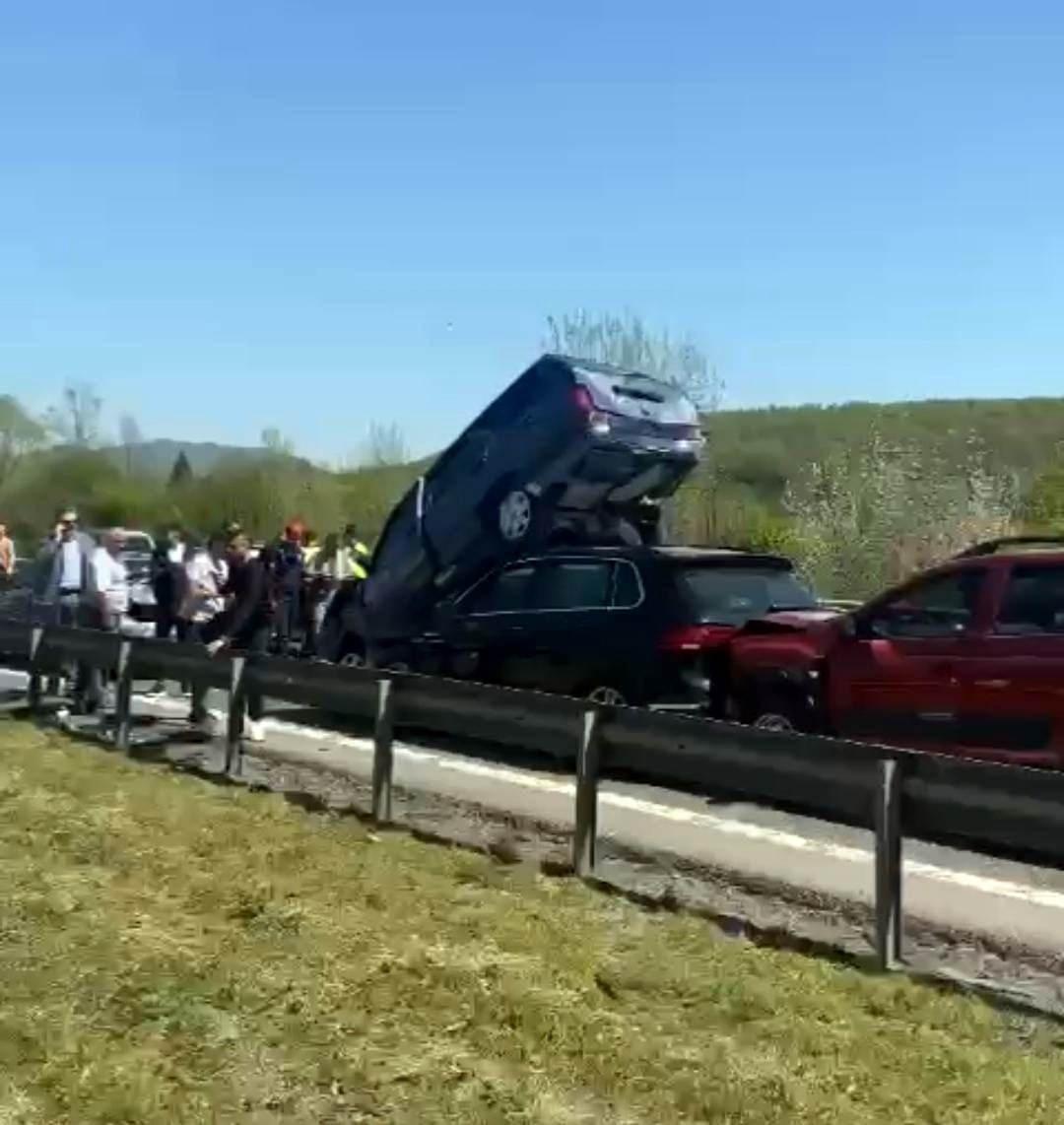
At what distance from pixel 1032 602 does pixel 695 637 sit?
3.10 meters

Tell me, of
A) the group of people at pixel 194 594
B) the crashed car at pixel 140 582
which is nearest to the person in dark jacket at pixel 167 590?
the group of people at pixel 194 594

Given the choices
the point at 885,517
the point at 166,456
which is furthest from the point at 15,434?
the point at 885,517

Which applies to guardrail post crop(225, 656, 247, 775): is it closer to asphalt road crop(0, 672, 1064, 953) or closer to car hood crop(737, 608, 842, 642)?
asphalt road crop(0, 672, 1064, 953)

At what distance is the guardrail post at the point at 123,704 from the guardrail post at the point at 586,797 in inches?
190

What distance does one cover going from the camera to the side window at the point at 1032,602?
10445mm

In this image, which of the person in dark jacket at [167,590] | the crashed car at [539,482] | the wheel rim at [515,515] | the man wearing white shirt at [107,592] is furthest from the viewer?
the person in dark jacket at [167,590]

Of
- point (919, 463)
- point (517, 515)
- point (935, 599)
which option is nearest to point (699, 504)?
point (919, 463)

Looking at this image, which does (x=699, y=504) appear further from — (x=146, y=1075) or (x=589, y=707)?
(x=146, y=1075)

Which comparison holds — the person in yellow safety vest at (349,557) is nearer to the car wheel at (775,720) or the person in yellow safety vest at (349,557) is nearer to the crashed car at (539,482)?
the crashed car at (539,482)

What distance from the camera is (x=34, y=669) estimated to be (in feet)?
48.2

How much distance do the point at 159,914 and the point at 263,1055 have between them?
1874 millimetres

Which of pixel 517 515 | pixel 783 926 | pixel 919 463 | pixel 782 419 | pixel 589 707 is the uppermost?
pixel 782 419

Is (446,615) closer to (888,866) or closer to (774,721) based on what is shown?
(774,721)

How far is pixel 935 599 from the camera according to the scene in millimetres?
11156
